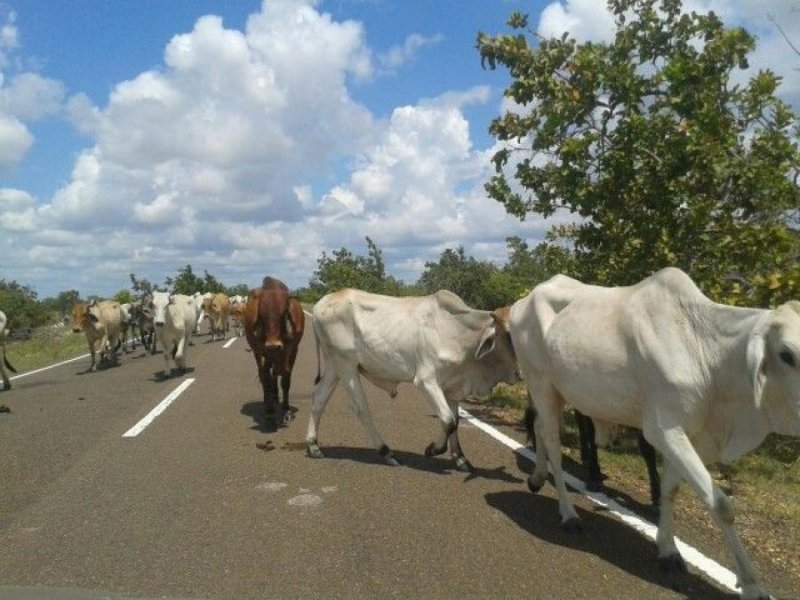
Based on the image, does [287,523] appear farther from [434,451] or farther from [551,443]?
[551,443]

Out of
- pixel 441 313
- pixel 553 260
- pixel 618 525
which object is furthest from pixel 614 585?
pixel 553 260

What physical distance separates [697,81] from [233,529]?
7.71 metres

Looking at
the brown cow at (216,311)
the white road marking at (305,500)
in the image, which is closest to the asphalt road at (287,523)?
the white road marking at (305,500)

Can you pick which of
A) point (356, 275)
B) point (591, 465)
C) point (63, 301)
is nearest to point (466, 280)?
point (356, 275)

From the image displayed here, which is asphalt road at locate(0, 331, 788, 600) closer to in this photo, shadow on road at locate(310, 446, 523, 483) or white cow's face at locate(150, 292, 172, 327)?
shadow on road at locate(310, 446, 523, 483)

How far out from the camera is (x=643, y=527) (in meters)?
5.86

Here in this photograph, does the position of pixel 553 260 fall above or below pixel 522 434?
above

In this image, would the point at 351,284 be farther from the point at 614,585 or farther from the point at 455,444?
the point at 614,585

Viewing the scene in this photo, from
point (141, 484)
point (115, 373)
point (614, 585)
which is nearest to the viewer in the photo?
point (614, 585)

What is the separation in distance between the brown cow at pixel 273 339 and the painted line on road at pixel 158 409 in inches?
66.8

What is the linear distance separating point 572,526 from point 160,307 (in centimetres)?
1377

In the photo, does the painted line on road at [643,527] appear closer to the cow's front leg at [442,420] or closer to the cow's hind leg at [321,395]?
the cow's front leg at [442,420]

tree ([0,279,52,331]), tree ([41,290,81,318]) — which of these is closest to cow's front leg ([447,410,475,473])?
tree ([0,279,52,331])

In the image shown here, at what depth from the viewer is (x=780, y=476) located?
7.84m
